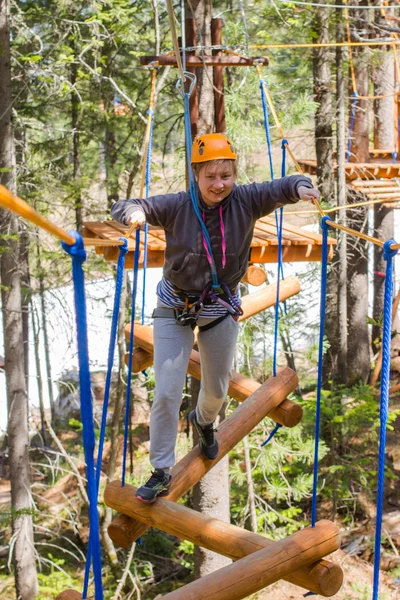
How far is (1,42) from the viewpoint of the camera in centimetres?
733

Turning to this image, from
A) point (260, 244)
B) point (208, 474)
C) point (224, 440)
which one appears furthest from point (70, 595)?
point (208, 474)

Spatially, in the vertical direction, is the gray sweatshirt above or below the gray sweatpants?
above

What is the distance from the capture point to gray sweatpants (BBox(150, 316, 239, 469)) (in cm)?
281

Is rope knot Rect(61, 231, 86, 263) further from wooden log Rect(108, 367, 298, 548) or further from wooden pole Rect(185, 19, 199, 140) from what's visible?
wooden pole Rect(185, 19, 199, 140)

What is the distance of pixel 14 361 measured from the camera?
307 inches

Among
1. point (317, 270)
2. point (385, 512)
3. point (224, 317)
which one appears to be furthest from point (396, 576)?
point (224, 317)

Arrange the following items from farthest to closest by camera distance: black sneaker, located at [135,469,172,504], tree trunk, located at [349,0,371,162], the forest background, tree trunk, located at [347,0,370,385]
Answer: tree trunk, located at [347,0,370,385]
tree trunk, located at [349,0,371,162]
the forest background
black sneaker, located at [135,469,172,504]

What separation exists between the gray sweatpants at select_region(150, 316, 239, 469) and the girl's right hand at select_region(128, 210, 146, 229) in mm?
475

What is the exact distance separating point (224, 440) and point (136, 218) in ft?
4.38

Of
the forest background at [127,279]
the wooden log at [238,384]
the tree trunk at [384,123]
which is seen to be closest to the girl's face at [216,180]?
the wooden log at [238,384]

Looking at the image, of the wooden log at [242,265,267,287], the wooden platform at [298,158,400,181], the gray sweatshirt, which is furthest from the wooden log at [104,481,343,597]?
the wooden platform at [298,158,400,181]

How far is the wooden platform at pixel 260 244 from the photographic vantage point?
16.1 ft

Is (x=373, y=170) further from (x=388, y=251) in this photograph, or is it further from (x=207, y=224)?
(x=388, y=251)

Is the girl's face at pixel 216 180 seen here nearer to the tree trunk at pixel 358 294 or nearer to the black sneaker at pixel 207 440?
the black sneaker at pixel 207 440
